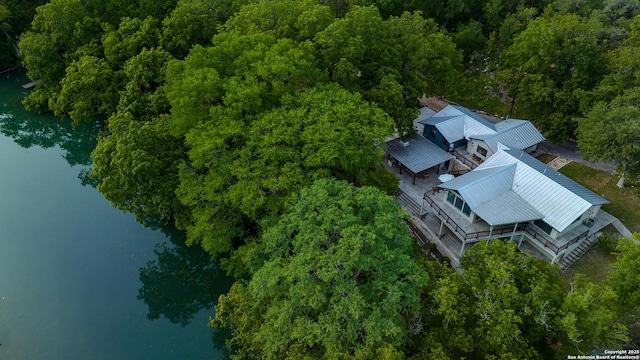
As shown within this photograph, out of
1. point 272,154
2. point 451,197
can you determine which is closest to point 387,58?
point 451,197

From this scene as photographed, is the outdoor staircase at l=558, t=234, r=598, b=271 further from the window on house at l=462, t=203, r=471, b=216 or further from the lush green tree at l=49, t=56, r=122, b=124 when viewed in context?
the lush green tree at l=49, t=56, r=122, b=124

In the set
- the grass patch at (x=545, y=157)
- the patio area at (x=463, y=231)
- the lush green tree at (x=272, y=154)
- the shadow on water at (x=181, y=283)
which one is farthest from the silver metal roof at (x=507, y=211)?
the shadow on water at (x=181, y=283)

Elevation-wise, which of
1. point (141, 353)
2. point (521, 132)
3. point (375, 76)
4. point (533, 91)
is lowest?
point (141, 353)

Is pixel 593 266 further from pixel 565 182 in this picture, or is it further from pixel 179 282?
pixel 179 282

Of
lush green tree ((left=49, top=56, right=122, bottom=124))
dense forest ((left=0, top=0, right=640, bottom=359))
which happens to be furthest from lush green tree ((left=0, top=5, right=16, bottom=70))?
lush green tree ((left=49, top=56, right=122, bottom=124))

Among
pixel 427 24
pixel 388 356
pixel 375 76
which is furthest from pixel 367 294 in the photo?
pixel 427 24

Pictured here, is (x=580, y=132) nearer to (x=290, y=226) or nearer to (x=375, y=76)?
(x=375, y=76)
